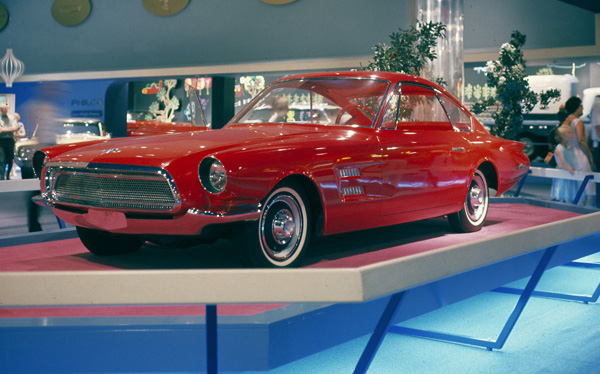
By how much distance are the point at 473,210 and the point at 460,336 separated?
0.73 m

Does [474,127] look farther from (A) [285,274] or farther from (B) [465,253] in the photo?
(A) [285,274]

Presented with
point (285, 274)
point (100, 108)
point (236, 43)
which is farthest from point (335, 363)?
point (236, 43)

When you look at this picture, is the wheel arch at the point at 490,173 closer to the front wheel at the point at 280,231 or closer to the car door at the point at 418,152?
the car door at the point at 418,152

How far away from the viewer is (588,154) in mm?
7258

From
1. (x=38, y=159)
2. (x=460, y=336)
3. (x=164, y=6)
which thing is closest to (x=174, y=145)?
(x=38, y=159)

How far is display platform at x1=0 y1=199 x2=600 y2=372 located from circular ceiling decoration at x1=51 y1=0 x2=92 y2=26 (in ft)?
50.1

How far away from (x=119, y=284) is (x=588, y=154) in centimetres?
679

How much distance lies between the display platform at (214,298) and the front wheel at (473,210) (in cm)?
72

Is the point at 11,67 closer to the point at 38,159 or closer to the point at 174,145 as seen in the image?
the point at 38,159

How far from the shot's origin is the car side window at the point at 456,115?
12.5ft

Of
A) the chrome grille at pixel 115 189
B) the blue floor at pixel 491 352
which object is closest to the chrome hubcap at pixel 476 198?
the blue floor at pixel 491 352

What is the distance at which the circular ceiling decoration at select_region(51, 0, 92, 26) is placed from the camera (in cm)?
1680

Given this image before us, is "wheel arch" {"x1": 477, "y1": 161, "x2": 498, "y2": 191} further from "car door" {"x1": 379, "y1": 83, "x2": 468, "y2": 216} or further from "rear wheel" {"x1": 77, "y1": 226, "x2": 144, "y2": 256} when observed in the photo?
"rear wheel" {"x1": 77, "y1": 226, "x2": 144, "y2": 256}

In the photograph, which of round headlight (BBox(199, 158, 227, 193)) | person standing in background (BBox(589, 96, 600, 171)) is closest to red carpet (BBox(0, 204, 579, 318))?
round headlight (BBox(199, 158, 227, 193))
